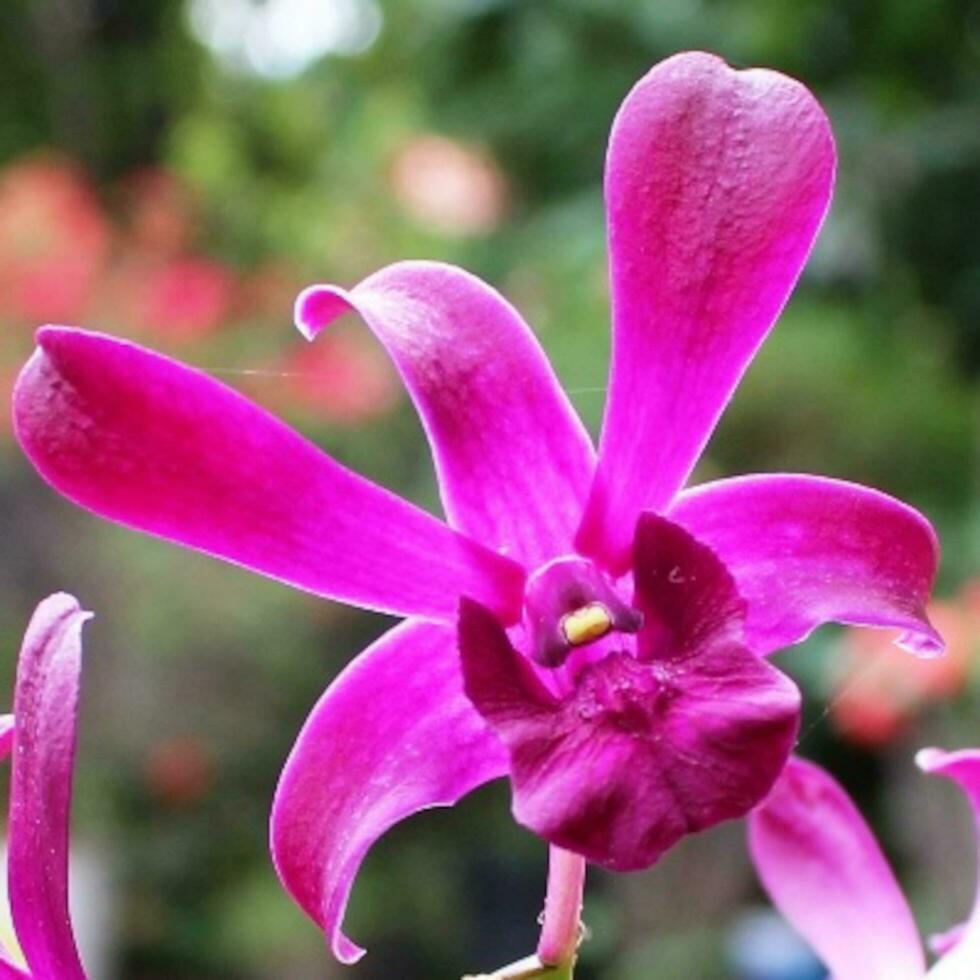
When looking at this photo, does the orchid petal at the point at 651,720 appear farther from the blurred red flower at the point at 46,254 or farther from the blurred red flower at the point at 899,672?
the blurred red flower at the point at 46,254

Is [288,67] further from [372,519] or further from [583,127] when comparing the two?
[372,519]

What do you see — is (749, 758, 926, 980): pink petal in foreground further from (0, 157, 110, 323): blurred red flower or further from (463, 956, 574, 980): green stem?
(0, 157, 110, 323): blurred red flower

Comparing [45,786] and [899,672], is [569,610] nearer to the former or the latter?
[45,786]

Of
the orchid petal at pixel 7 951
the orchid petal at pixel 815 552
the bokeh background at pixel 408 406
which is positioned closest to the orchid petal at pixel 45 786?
the orchid petal at pixel 7 951

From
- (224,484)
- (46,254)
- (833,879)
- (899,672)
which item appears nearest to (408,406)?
(46,254)

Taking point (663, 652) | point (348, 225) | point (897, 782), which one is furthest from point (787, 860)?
point (348, 225)

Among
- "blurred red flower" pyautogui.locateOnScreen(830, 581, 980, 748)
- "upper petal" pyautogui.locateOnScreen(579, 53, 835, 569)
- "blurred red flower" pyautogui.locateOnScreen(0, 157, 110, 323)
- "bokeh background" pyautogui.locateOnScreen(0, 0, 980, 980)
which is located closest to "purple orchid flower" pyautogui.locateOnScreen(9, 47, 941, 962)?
"upper petal" pyautogui.locateOnScreen(579, 53, 835, 569)
